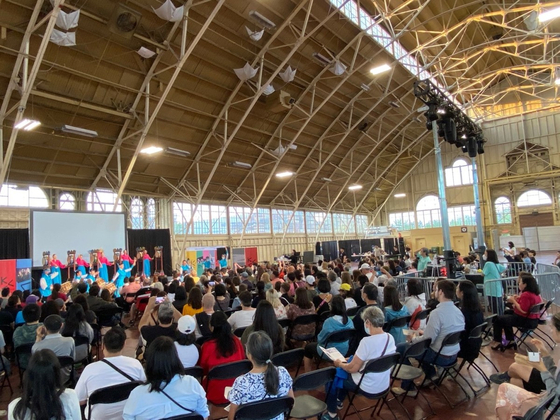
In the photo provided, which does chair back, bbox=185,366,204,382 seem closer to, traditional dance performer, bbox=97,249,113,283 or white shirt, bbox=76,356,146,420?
white shirt, bbox=76,356,146,420

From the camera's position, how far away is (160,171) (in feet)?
52.2

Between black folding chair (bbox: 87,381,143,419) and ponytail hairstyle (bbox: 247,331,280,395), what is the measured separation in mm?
890

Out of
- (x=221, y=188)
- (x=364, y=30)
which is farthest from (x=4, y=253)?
(x=364, y=30)

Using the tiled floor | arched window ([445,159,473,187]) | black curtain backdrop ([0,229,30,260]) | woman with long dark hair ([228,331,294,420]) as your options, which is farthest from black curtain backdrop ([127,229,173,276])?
arched window ([445,159,473,187])

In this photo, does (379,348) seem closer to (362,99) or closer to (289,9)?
(289,9)

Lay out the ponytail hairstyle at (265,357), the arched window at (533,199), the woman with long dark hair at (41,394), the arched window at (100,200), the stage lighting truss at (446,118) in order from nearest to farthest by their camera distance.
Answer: the woman with long dark hair at (41,394) < the ponytail hairstyle at (265,357) < the stage lighting truss at (446,118) < the arched window at (100,200) < the arched window at (533,199)

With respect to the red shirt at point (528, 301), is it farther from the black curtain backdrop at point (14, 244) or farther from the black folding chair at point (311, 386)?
the black curtain backdrop at point (14, 244)

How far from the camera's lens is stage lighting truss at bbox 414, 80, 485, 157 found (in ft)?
29.3

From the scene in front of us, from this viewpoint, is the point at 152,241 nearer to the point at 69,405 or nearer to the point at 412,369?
the point at 412,369

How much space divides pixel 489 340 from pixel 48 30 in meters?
10.5

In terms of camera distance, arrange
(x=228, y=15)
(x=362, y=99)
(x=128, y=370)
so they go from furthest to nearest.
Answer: (x=362, y=99) < (x=228, y=15) < (x=128, y=370)

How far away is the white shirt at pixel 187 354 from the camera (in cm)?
320

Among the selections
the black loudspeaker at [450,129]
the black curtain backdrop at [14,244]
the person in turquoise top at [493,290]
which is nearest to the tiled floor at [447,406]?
the person in turquoise top at [493,290]

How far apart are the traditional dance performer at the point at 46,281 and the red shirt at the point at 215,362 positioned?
9.69 m
